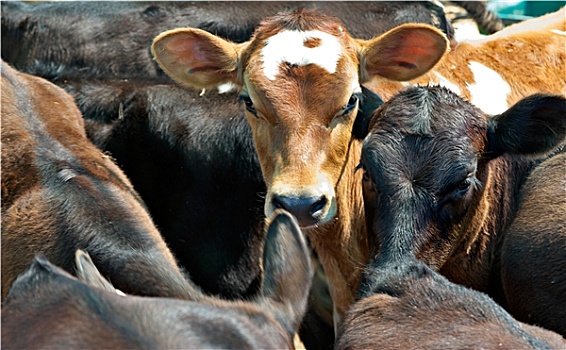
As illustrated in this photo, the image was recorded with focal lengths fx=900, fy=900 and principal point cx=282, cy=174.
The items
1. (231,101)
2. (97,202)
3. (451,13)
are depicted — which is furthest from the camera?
(451,13)

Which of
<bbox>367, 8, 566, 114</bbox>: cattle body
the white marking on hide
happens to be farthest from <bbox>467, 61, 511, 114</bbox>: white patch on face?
the white marking on hide

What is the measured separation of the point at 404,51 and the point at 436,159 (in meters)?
1.07

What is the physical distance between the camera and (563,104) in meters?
3.82

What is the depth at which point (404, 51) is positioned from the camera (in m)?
4.55

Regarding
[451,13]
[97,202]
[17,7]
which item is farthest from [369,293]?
[451,13]

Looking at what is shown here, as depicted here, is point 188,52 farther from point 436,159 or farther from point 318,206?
point 436,159

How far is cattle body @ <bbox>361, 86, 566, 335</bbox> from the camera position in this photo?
3547 mm

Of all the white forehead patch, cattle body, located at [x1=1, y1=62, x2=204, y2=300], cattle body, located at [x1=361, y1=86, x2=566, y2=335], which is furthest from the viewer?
the white forehead patch

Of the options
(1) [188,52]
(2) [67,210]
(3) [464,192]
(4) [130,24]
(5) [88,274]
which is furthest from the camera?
(4) [130,24]

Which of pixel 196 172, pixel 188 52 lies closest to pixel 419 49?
pixel 188 52

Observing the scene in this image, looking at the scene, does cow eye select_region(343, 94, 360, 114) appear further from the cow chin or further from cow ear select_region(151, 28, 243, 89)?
cow ear select_region(151, 28, 243, 89)

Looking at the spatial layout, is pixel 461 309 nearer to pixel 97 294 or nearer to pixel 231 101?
pixel 97 294

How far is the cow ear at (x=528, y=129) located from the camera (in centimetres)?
386

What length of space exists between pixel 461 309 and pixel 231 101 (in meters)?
2.58
